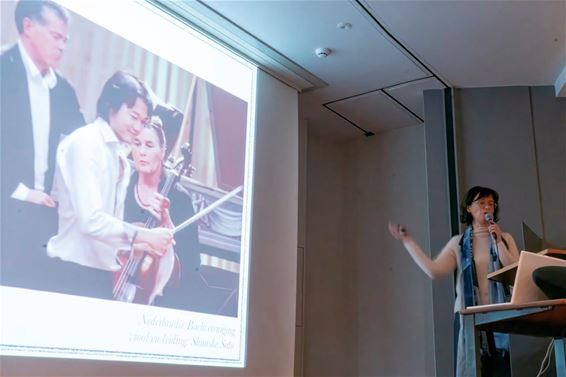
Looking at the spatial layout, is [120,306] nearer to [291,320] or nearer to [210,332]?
[210,332]

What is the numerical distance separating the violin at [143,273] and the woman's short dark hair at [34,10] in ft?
2.81

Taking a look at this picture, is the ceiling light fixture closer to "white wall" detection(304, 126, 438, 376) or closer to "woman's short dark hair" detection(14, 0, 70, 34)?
"white wall" detection(304, 126, 438, 376)

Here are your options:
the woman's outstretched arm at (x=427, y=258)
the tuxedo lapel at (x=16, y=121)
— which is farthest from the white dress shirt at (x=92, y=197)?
the woman's outstretched arm at (x=427, y=258)

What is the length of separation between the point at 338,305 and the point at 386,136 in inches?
54.6

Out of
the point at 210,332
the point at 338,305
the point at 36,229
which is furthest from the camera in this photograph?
the point at 338,305

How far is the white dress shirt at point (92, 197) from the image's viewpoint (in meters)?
2.23

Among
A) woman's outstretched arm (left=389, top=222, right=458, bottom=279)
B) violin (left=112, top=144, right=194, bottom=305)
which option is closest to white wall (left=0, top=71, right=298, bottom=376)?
violin (left=112, top=144, right=194, bottom=305)

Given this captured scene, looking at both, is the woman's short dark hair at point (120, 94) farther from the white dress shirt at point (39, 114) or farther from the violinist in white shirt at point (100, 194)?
the white dress shirt at point (39, 114)

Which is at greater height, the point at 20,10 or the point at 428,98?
the point at 428,98

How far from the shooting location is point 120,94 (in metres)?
2.56

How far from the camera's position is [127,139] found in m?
2.55

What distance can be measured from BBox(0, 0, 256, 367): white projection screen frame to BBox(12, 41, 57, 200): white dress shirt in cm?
9

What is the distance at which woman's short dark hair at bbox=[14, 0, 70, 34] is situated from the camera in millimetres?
2209

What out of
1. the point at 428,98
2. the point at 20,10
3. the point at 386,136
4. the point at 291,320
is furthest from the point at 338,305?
the point at 20,10
